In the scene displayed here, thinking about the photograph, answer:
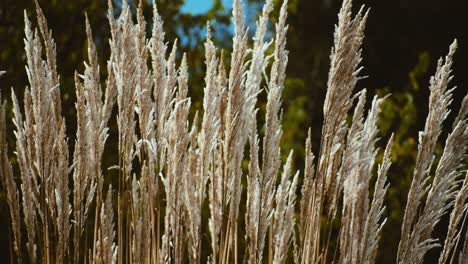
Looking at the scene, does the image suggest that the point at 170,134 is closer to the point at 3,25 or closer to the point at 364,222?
the point at 364,222

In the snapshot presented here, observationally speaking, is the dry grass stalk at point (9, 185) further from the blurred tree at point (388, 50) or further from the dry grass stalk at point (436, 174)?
the blurred tree at point (388, 50)

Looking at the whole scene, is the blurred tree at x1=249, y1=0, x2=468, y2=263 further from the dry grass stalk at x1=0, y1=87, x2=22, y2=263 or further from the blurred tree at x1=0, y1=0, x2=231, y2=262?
the dry grass stalk at x1=0, y1=87, x2=22, y2=263

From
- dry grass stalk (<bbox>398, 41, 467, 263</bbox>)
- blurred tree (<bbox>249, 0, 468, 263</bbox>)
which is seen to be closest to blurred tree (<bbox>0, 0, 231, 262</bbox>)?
blurred tree (<bbox>249, 0, 468, 263</bbox>)

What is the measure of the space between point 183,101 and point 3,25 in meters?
2.69

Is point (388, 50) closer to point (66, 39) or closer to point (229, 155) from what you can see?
point (66, 39)

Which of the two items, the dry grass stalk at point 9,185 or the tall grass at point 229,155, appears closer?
the tall grass at point 229,155

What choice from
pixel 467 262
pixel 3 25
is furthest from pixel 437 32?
pixel 467 262

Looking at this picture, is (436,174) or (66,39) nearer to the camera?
(436,174)

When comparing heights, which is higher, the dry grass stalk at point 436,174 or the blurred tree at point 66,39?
the blurred tree at point 66,39

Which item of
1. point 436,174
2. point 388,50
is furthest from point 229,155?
point 388,50

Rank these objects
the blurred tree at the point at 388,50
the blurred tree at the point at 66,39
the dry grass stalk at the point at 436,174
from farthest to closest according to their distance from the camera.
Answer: the blurred tree at the point at 388,50 → the blurred tree at the point at 66,39 → the dry grass stalk at the point at 436,174

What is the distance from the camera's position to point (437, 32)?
8328mm

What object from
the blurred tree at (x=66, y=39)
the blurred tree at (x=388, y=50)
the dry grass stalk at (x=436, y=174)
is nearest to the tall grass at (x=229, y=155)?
the dry grass stalk at (x=436, y=174)

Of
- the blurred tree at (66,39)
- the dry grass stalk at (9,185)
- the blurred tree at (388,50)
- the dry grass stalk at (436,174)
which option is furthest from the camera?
the blurred tree at (388,50)
